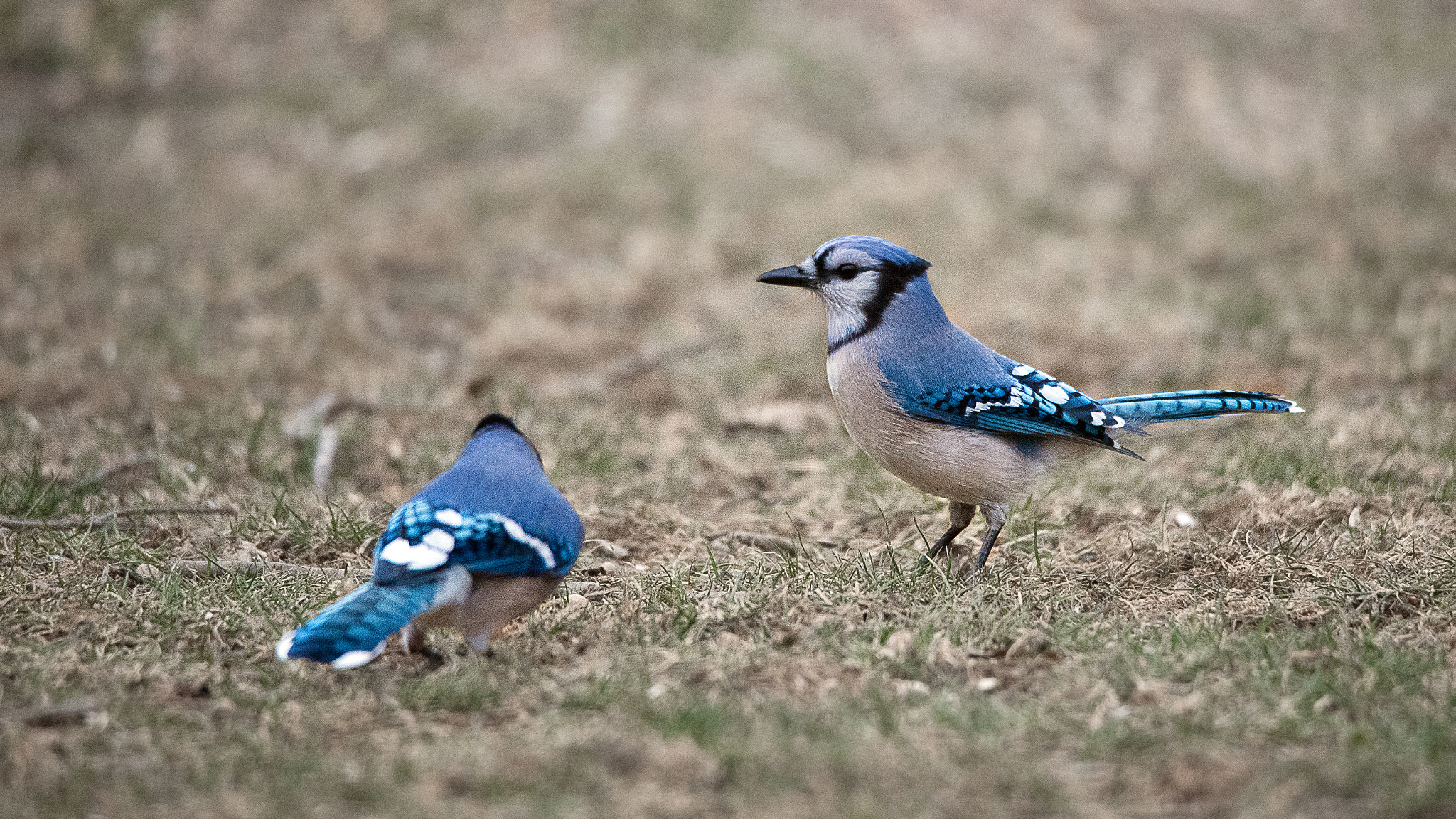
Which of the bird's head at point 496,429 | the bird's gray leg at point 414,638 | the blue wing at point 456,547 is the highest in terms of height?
the bird's head at point 496,429

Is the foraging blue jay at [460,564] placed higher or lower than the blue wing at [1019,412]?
lower

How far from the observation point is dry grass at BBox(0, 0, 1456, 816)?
2.68 meters

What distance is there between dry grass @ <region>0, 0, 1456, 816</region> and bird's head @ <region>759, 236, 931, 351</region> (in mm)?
719

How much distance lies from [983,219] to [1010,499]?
4.44 meters

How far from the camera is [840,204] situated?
324 inches

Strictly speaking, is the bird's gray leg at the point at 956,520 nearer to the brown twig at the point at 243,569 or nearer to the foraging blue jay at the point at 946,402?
the foraging blue jay at the point at 946,402

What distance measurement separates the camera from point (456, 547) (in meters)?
3.06

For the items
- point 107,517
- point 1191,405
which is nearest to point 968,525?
point 1191,405

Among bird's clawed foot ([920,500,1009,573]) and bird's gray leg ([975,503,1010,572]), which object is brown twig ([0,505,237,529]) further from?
bird's gray leg ([975,503,1010,572])

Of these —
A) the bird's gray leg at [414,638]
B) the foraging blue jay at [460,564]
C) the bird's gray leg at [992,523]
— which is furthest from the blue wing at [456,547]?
the bird's gray leg at [992,523]

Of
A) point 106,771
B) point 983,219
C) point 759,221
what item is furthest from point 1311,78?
point 106,771

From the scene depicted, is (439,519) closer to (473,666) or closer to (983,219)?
(473,666)

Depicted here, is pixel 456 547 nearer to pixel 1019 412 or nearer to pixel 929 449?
pixel 929 449

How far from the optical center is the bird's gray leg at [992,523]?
3775 mm
